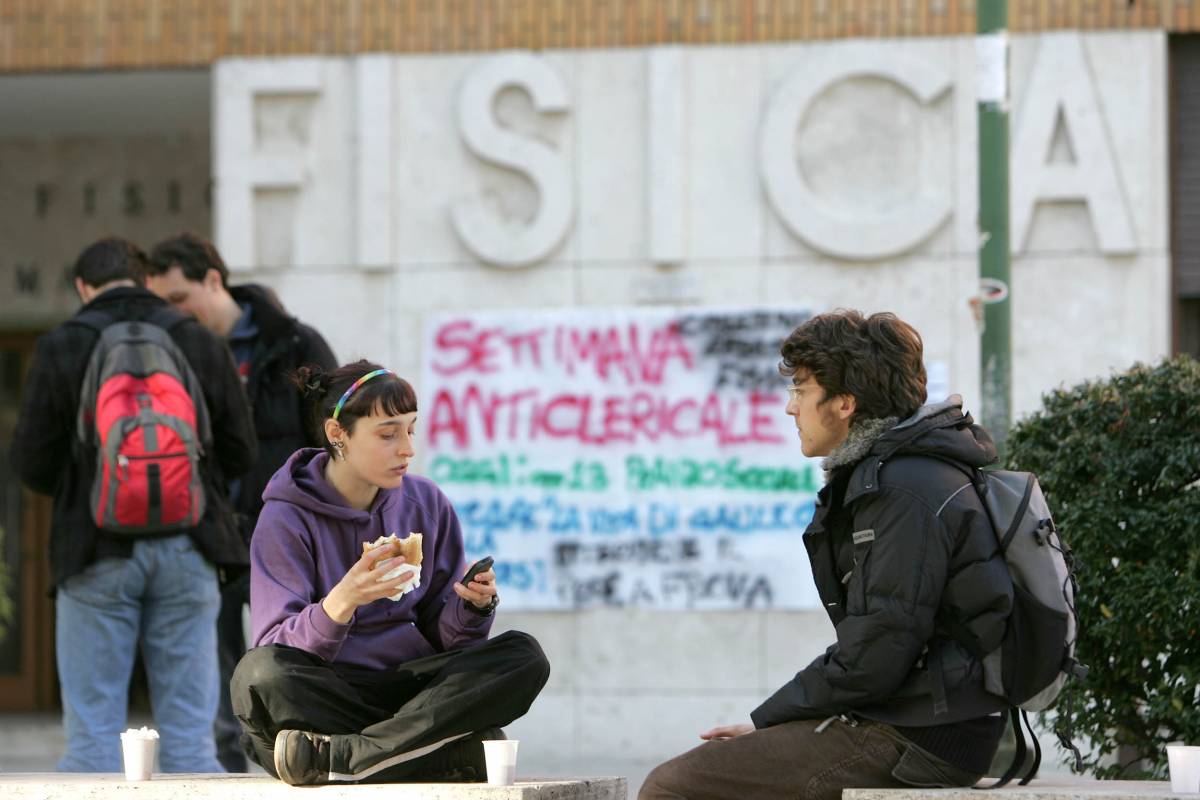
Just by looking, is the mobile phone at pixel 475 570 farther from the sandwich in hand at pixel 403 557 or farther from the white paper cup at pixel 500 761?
the white paper cup at pixel 500 761

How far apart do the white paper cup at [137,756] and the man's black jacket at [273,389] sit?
196 cm

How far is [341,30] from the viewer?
392 inches

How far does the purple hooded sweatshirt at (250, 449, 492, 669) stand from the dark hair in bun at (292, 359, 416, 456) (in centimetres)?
12

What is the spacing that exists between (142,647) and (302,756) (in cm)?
205

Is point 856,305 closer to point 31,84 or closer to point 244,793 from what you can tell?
point 31,84

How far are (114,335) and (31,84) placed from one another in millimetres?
4946

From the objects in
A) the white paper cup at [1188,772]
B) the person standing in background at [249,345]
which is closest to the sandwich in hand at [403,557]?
the white paper cup at [1188,772]

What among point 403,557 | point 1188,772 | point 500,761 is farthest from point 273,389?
point 1188,772

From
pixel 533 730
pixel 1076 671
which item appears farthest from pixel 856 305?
pixel 1076 671

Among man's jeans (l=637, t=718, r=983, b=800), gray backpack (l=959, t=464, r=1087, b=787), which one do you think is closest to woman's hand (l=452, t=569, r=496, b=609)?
man's jeans (l=637, t=718, r=983, b=800)

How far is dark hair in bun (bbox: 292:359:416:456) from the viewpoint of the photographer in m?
4.54

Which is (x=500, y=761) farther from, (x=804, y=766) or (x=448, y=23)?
(x=448, y=23)

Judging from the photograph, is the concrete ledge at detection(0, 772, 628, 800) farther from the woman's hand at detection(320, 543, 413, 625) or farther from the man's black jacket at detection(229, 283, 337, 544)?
the man's black jacket at detection(229, 283, 337, 544)

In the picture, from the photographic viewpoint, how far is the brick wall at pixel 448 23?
9.51 m
